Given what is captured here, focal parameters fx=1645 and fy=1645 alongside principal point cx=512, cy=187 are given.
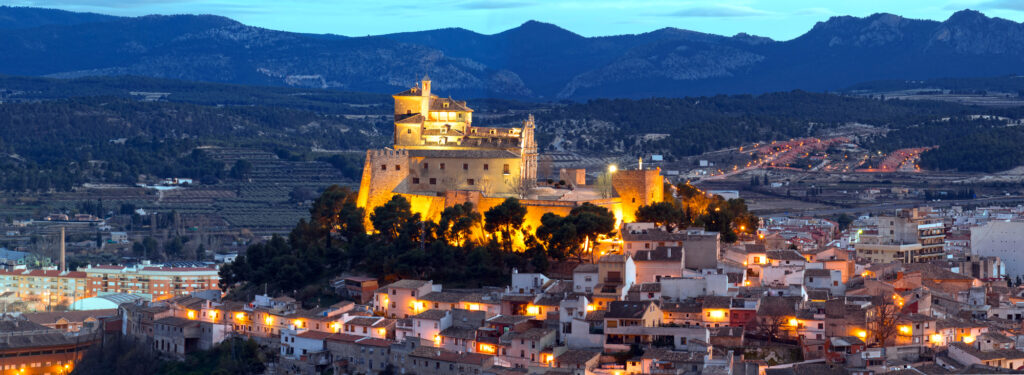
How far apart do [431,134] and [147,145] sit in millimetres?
66469

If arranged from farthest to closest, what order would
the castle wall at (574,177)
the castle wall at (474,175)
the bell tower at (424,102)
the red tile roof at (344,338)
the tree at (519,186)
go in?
the bell tower at (424,102) < the castle wall at (574,177) < the castle wall at (474,175) < the tree at (519,186) < the red tile roof at (344,338)

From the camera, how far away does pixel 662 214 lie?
43344 millimetres

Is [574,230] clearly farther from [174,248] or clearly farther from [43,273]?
[174,248]

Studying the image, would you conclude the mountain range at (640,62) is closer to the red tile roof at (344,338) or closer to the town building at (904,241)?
the town building at (904,241)

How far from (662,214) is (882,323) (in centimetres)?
938

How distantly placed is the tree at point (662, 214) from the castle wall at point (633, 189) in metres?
1.30

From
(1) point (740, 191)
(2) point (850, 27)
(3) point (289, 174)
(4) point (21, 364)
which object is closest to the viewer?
(4) point (21, 364)

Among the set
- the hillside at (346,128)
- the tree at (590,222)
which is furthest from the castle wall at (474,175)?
the hillside at (346,128)

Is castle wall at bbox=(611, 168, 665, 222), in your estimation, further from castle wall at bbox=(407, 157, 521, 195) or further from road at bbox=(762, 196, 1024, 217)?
road at bbox=(762, 196, 1024, 217)

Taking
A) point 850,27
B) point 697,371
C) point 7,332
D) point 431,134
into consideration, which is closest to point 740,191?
point 431,134

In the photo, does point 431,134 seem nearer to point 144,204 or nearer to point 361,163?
point 144,204

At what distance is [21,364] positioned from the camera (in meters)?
46.2

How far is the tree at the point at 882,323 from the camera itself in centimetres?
3491

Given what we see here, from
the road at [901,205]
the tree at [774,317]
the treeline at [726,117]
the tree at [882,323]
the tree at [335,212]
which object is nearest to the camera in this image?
the tree at [882,323]
